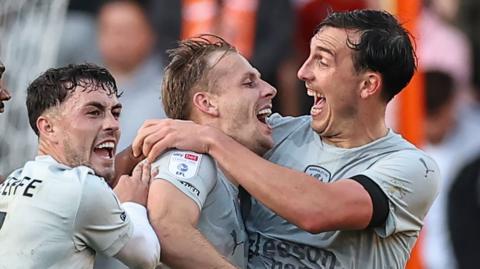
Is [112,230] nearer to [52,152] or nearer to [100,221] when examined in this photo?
[100,221]

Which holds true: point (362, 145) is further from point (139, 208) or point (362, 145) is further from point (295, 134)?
point (139, 208)

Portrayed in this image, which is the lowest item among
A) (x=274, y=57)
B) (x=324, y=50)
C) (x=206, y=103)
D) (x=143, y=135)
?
(x=274, y=57)

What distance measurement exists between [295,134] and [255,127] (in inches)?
12.0

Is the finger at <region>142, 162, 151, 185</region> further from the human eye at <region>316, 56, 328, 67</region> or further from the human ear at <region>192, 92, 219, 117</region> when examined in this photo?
the human eye at <region>316, 56, 328, 67</region>

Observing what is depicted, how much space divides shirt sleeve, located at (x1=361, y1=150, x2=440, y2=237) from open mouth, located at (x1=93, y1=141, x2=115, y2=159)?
3.45 ft

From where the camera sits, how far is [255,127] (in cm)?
671

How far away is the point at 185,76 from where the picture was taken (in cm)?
671

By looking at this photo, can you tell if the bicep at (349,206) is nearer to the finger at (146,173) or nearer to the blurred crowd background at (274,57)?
the finger at (146,173)

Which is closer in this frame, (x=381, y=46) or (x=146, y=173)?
(x=146, y=173)

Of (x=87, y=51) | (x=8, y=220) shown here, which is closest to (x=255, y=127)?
(x=8, y=220)

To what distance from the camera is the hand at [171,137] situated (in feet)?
21.0

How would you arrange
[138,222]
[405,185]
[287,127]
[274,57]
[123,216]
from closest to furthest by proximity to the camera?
[123,216], [138,222], [405,185], [287,127], [274,57]

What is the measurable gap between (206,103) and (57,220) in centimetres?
106

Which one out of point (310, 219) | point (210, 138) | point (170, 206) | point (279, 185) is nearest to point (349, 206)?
point (310, 219)
